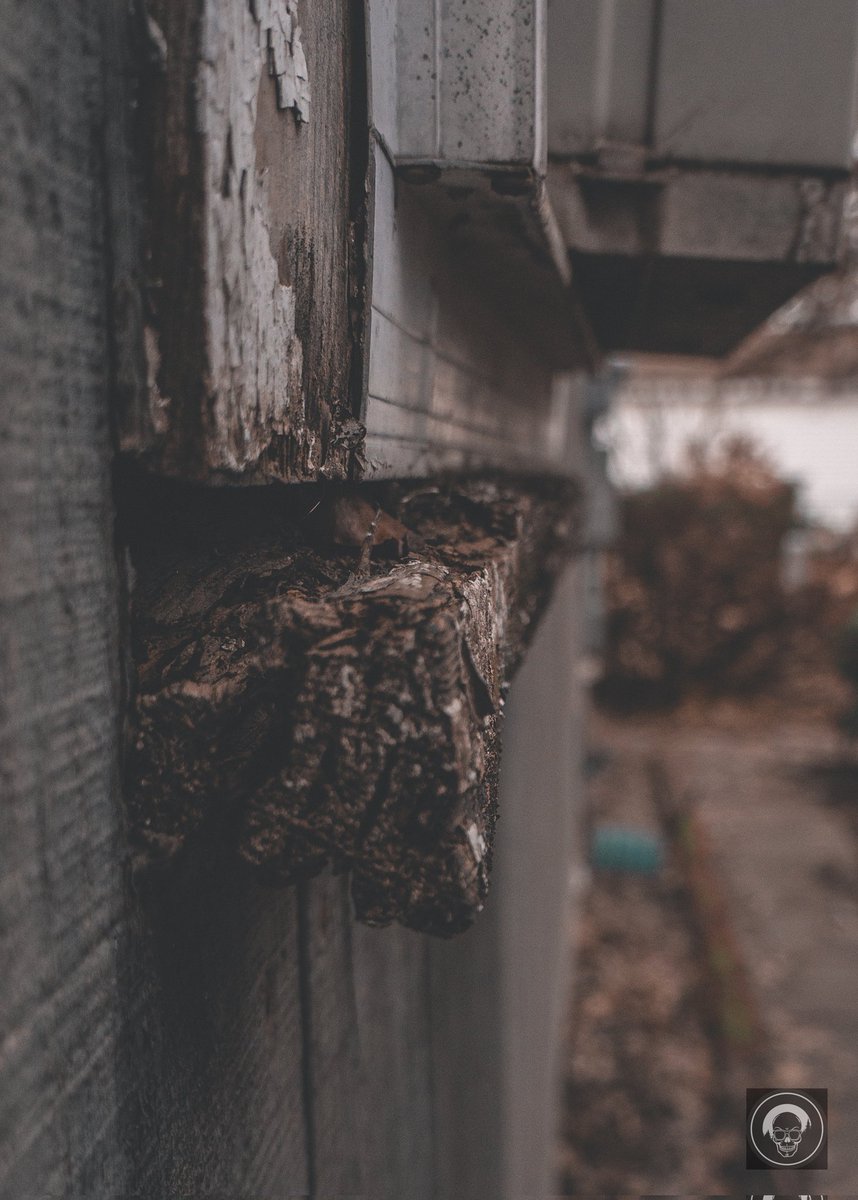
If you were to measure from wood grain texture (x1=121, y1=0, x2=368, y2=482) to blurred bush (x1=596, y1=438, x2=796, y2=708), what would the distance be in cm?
1082

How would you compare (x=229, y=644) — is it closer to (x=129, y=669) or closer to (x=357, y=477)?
(x=129, y=669)

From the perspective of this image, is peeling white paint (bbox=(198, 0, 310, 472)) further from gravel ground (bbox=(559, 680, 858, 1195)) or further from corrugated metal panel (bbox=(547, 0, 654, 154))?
gravel ground (bbox=(559, 680, 858, 1195))

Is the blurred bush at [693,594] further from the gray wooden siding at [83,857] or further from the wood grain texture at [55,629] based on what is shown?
the wood grain texture at [55,629]

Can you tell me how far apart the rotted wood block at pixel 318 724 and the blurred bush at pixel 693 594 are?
10850 mm

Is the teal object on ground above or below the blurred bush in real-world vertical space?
below

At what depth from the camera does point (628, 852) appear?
6625 mm

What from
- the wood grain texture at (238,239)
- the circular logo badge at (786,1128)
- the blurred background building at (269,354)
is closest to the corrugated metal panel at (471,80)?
the blurred background building at (269,354)

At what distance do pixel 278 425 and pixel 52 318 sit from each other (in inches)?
7.7

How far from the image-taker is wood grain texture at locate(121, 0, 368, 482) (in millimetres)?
508

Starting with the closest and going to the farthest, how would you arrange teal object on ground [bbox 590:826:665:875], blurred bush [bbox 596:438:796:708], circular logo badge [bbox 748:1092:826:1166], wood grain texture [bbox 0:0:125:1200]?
wood grain texture [bbox 0:0:125:1200], circular logo badge [bbox 748:1092:826:1166], teal object on ground [bbox 590:826:665:875], blurred bush [bbox 596:438:796:708]

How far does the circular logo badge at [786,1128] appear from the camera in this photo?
192cm

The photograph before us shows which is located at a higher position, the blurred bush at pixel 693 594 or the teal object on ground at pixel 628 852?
the blurred bush at pixel 693 594

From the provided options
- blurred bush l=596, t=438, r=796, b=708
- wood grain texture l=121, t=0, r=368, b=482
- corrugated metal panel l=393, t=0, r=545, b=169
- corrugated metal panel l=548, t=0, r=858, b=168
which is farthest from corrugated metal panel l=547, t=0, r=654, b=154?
blurred bush l=596, t=438, r=796, b=708

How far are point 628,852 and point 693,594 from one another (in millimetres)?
5437
